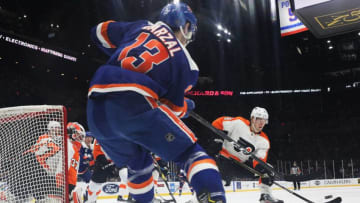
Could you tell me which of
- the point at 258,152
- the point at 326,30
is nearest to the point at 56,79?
the point at 258,152

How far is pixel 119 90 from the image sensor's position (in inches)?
54.3

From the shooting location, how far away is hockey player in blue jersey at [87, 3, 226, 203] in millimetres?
1344

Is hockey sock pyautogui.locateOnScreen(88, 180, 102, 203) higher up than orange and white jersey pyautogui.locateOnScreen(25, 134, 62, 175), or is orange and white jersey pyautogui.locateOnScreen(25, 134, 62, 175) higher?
orange and white jersey pyautogui.locateOnScreen(25, 134, 62, 175)

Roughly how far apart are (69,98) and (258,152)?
10102 mm

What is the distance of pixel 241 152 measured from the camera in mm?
3564

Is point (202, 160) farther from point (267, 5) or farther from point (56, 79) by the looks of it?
point (56, 79)

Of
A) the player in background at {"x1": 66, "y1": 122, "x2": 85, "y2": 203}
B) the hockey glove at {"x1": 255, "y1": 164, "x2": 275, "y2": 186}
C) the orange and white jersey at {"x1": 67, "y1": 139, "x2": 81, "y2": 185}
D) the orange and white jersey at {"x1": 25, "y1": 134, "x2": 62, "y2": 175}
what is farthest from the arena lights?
the orange and white jersey at {"x1": 25, "y1": 134, "x2": 62, "y2": 175}

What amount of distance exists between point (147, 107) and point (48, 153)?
0.80m

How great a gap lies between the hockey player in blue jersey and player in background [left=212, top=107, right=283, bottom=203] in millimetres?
1898

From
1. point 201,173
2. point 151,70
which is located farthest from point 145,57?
point 201,173

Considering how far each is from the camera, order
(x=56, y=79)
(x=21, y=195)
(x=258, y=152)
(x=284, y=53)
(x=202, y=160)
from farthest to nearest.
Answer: (x=284, y=53) → (x=56, y=79) → (x=258, y=152) → (x=21, y=195) → (x=202, y=160)

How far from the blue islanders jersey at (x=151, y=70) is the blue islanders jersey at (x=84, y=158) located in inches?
142

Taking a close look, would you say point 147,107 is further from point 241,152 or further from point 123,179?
point 123,179

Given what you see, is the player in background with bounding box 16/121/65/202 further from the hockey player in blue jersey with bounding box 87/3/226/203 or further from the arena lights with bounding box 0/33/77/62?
the arena lights with bounding box 0/33/77/62
